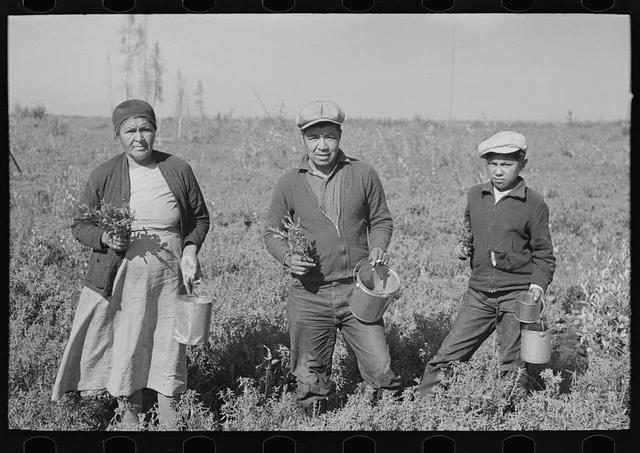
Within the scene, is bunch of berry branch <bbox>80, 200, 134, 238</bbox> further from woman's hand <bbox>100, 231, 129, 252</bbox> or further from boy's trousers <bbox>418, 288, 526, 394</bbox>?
boy's trousers <bbox>418, 288, 526, 394</bbox>

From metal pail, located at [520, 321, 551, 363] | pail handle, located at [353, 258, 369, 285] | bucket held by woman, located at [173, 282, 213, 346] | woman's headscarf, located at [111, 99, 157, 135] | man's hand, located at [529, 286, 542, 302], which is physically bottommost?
metal pail, located at [520, 321, 551, 363]

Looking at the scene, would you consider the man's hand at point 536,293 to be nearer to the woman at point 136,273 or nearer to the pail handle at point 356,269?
the pail handle at point 356,269

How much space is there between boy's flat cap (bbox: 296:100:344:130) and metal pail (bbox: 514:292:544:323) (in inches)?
55.4

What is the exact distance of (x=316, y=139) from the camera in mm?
3490

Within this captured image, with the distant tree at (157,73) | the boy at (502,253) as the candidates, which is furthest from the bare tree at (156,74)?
the boy at (502,253)

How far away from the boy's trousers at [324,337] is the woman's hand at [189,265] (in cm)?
58

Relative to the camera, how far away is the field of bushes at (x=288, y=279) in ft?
12.3

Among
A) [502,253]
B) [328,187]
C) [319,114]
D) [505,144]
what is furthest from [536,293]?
[319,114]

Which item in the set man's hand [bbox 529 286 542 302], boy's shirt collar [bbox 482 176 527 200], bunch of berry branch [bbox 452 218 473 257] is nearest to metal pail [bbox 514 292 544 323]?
man's hand [bbox 529 286 542 302]

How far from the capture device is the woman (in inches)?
133

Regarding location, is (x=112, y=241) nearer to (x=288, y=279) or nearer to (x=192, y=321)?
(x=192, y=321)

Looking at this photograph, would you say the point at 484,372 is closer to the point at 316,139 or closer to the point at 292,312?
the point at 292,312

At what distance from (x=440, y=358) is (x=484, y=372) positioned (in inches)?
13.8
